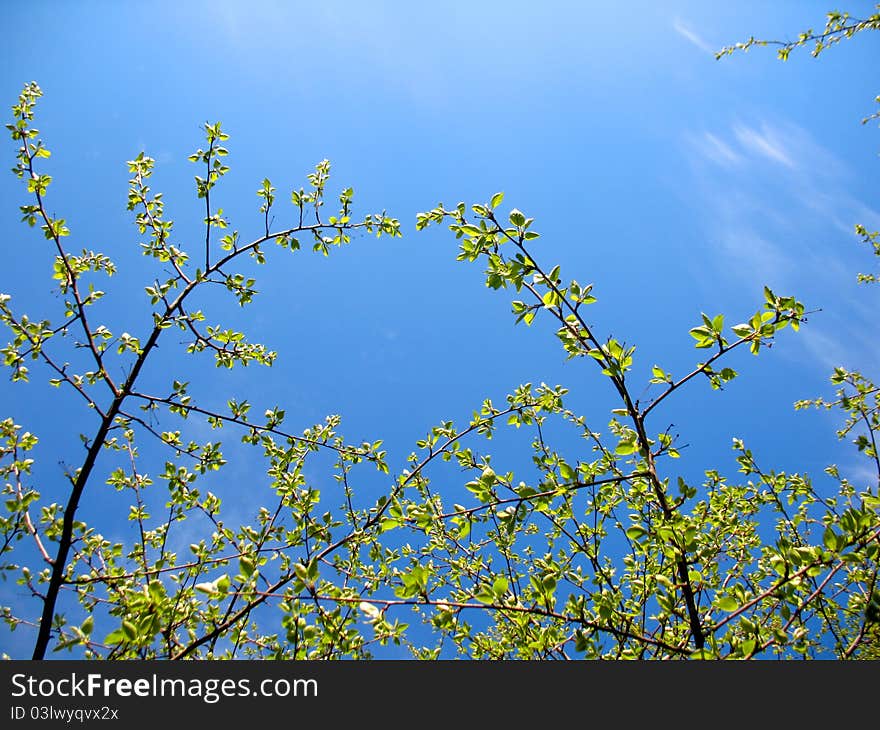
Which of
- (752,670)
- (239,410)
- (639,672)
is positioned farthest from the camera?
(239,410)

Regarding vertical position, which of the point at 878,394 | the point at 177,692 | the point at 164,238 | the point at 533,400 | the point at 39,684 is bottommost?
the point at 177,692

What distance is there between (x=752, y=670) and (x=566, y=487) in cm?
116

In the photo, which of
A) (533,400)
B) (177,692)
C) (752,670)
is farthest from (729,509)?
(177,692)

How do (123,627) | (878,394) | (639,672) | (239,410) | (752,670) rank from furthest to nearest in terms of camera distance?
(239,410), (878,394), (639,672), (752,670), (123,627)

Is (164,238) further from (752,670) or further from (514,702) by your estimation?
(752,670)

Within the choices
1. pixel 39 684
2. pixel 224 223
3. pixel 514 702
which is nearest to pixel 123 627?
pixel 39 684

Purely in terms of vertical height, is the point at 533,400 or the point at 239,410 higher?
the point at 239,410

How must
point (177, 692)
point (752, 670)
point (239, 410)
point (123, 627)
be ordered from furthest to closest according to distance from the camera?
1. point (239, 410)
2. point (177, 692)
3. point (752, 670)
4. point (123, 627)

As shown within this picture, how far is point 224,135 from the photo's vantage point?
13.4 feet

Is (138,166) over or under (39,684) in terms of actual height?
over

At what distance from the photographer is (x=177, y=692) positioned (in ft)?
7.98

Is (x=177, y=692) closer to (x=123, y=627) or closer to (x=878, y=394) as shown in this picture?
(x=123, y=627)

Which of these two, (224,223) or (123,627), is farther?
(224,223)

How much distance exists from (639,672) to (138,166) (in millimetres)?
5598
